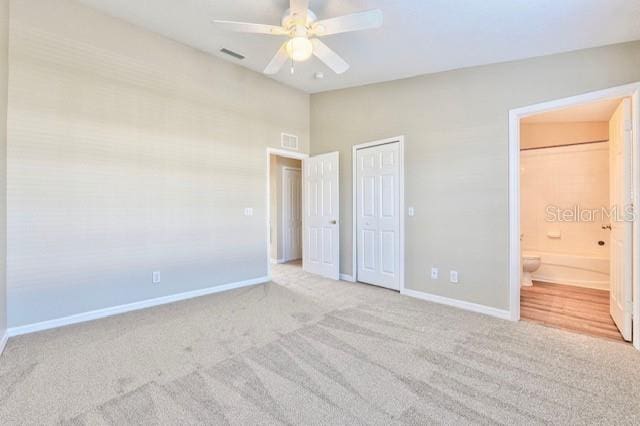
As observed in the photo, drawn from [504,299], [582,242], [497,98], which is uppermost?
[497,98]

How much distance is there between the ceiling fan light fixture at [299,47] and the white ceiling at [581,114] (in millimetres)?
3081

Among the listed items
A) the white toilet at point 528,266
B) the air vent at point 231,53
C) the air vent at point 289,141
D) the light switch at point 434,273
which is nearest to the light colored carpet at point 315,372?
the light switch at point 434,273

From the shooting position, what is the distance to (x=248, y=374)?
81.1 inches

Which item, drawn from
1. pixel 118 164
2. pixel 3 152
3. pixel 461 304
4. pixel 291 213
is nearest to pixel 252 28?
pixel 118 164

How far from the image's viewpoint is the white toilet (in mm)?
4590

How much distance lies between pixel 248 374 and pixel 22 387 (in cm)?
139

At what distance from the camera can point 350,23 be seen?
2303 mm

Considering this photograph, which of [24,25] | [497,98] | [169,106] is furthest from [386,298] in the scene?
[24,25]

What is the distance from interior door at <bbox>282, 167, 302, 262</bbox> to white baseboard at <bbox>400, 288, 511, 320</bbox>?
3.20 metres

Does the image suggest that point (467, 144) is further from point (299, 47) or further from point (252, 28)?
point (252, 28)

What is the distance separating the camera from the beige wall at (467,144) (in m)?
2.88

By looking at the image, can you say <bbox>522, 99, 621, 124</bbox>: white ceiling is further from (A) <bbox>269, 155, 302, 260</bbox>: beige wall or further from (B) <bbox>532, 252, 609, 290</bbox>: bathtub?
(A) <bbox>269, 155, 302, 260</bbox>: beige wall

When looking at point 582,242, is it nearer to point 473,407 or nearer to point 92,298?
point 473,407

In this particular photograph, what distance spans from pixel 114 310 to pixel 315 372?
94.7 inches
